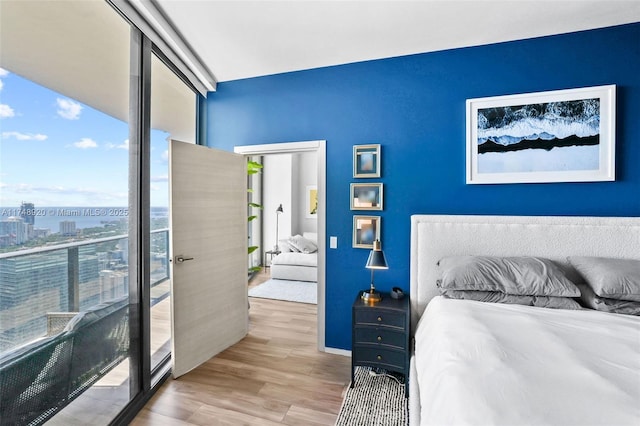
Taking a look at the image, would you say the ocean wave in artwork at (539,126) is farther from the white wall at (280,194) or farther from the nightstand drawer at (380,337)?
the white wall at (280,194)

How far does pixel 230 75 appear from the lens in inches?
119

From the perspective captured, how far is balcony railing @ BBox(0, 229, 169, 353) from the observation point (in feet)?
3.84

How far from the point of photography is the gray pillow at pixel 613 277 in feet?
5.78

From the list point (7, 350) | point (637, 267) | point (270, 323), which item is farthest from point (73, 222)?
point (637, 267)

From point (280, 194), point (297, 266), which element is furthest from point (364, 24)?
point (280, 194)

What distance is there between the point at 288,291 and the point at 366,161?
8.67 ft

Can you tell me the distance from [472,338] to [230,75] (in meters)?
3.07

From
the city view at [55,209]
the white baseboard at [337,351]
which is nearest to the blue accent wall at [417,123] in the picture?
the white baseboard at [337,351]

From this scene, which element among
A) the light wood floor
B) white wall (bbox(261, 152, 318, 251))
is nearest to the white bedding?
white wall (bbox(261, 152, 318, 251))

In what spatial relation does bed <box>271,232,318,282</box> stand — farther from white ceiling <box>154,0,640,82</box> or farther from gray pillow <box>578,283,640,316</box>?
gray pillow <box>578,283,640,316</box>

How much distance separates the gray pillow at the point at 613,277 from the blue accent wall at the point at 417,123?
46cm

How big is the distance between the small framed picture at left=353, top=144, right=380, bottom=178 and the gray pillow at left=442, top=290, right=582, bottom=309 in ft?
3.91

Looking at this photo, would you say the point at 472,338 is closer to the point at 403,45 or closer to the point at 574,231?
the point at 574,231

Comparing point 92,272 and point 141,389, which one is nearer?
point 92,272
